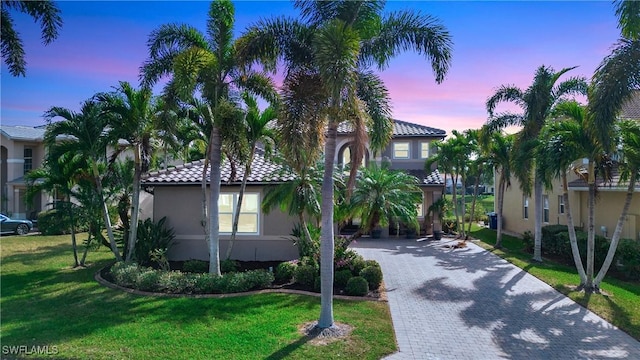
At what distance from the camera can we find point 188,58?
1045cm

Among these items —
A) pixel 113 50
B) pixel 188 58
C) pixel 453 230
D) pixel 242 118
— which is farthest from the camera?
pixel 453 230

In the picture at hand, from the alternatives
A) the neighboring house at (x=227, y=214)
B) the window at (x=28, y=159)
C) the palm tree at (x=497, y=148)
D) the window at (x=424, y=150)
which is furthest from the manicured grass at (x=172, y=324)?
the window at (x=28, y=159)

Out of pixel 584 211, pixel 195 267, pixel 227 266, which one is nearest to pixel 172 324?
pixel 227 266

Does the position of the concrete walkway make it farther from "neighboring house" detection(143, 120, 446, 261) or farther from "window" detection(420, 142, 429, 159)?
"window" detection(420, 142, 429, 159)

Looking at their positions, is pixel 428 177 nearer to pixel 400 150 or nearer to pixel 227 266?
pixel 400 150

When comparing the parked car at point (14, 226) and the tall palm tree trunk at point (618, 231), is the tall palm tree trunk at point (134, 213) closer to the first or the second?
the tall palm tree trunk at point (618, 231)

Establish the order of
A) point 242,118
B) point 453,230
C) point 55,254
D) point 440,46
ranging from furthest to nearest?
point 453,230, point 55,254, point 242,118, point 440,46

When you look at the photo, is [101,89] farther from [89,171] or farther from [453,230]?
[453,230]

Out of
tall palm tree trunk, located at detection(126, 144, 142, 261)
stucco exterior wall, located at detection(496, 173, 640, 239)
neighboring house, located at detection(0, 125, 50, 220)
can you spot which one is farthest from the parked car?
stucco exterior wall, located at detection(496, 173, 640, 239)

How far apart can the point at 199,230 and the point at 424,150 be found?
1528 centimetres

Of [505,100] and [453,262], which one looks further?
[505,100]

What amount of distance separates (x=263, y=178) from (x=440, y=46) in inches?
314

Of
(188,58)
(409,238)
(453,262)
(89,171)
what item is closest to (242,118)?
(188,58)

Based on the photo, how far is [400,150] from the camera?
25.2m
